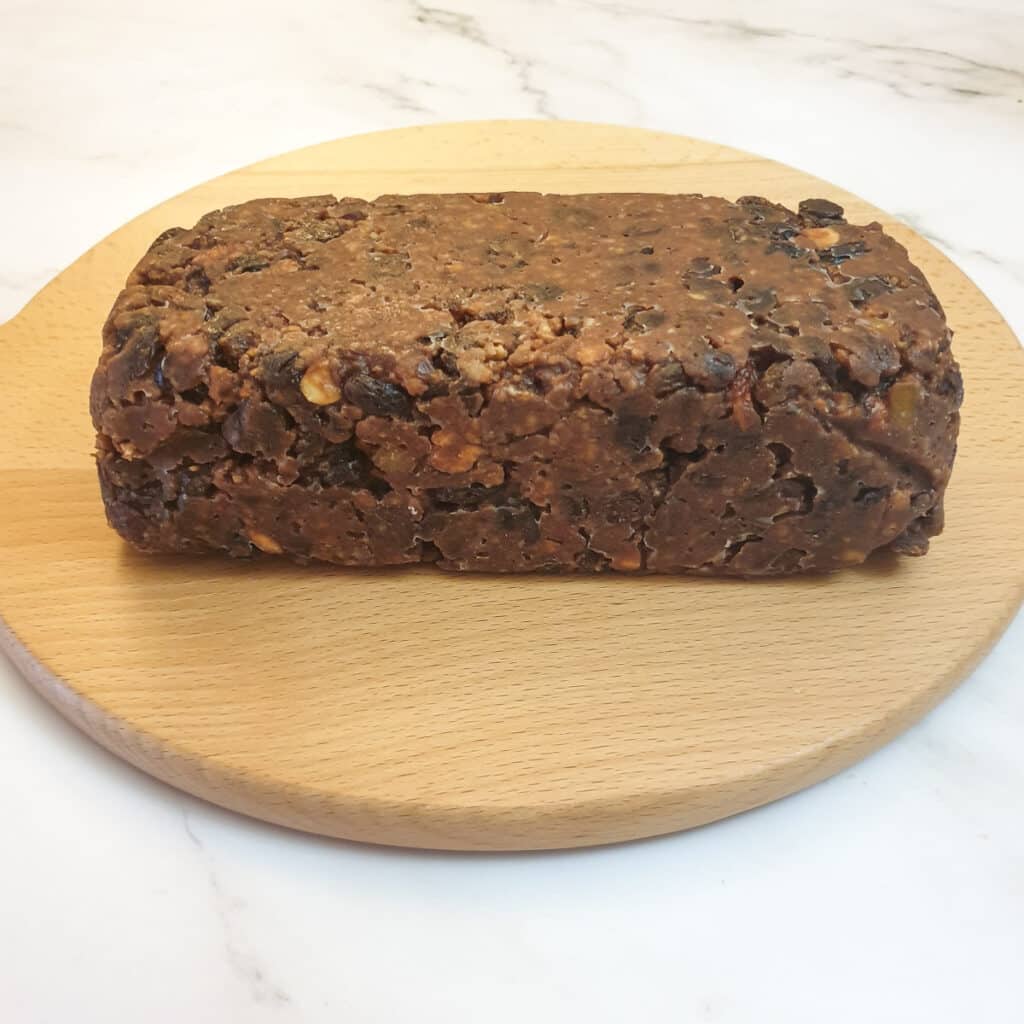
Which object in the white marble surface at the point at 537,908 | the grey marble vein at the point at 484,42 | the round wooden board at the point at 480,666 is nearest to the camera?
the white marble surface at the point at 537,908

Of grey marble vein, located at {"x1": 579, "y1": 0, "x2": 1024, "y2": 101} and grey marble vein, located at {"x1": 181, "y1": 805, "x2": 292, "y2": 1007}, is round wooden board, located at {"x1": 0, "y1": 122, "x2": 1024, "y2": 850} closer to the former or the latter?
grey marble vein, located at {"x1": 181, "y1": 805, "x2": 292, "y2": 1007}

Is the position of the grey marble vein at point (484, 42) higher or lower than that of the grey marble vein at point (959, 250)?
higher

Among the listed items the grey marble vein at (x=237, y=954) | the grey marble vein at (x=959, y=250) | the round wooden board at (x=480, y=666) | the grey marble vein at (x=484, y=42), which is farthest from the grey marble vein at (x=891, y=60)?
the grey marble vein at (x=237, y=954)

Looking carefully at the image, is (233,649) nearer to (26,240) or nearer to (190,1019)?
(190,1019)

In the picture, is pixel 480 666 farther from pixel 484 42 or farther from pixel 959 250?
pixel 484 42

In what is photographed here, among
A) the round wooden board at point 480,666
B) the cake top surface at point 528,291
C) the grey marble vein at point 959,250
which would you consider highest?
the cake top surface at point 528,291

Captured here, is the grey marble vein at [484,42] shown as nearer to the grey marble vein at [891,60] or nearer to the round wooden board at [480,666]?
the grey marble vein at [891,60]
